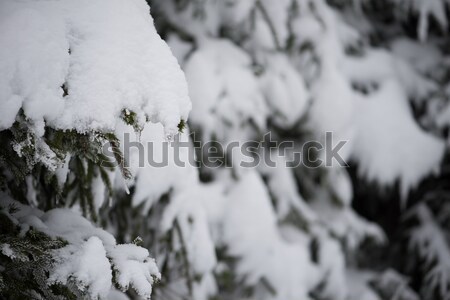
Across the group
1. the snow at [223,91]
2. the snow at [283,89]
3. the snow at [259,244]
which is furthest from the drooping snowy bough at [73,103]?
the snow at [283,89]

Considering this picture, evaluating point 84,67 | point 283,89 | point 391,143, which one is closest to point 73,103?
point 84,67

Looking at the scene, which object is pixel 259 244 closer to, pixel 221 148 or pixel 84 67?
pixel 221 148

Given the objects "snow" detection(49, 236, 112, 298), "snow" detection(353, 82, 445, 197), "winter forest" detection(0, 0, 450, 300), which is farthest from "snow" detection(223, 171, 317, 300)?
"snow" detection(49, 236, 112, 298)

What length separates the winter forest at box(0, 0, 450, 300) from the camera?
810 millimetres

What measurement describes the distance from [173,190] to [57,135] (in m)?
0.83

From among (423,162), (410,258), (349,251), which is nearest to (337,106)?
(423,162)

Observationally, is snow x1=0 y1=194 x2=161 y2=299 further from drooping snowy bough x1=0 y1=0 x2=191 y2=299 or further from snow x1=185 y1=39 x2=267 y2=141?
snow x1=185 y1=39 x2=267 y2=141

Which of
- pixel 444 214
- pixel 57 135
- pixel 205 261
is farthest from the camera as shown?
pixel 444 214

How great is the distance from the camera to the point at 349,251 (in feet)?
9.59

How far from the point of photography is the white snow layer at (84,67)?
0.75 metres

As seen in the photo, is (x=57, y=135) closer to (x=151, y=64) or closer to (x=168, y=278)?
(x=151, y=64)

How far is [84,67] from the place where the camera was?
2.67 feet

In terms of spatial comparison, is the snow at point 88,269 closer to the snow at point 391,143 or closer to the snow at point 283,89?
the snow at point 283,89

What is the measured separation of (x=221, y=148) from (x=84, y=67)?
1337 millimetres
